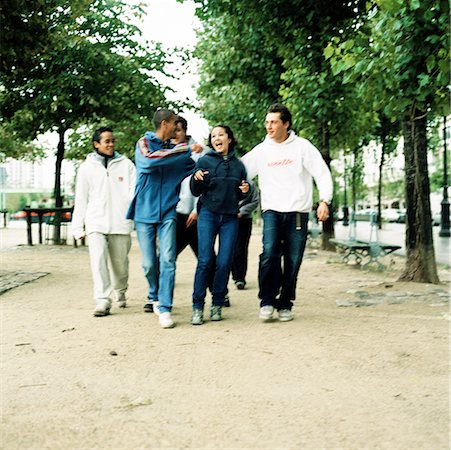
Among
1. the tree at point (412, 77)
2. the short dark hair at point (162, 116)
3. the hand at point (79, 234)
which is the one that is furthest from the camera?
the tree at point (412, 77)

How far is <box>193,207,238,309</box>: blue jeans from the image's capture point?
673 cm

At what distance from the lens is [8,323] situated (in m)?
6.83

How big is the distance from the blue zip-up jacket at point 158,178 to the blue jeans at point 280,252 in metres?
0.92

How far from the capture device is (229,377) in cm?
A: 462

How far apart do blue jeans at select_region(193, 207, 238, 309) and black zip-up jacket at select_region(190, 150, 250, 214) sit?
10 cm

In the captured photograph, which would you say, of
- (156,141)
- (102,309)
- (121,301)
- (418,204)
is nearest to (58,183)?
(418,204)

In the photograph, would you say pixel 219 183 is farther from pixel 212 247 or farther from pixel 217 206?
pixel 212 247

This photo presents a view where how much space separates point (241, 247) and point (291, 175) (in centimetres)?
286

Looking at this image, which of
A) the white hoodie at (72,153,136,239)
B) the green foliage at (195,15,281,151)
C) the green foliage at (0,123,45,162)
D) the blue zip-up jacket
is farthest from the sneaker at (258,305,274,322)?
the green foliage at (0,123,45,162)

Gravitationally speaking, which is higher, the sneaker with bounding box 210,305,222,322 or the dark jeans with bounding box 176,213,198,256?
the dark jeans with bounding box 176,213,198,256

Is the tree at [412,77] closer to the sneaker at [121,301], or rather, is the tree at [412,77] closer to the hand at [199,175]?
the hand at [199,175]

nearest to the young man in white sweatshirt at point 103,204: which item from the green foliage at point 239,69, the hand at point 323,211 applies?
the hand at point 323,211

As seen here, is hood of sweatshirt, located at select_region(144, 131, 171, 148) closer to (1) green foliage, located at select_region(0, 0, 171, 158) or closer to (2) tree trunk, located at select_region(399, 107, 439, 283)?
(2) tree trunk, located at select_region(399, 107, 439, 283)

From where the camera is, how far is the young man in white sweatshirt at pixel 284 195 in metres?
6.69
